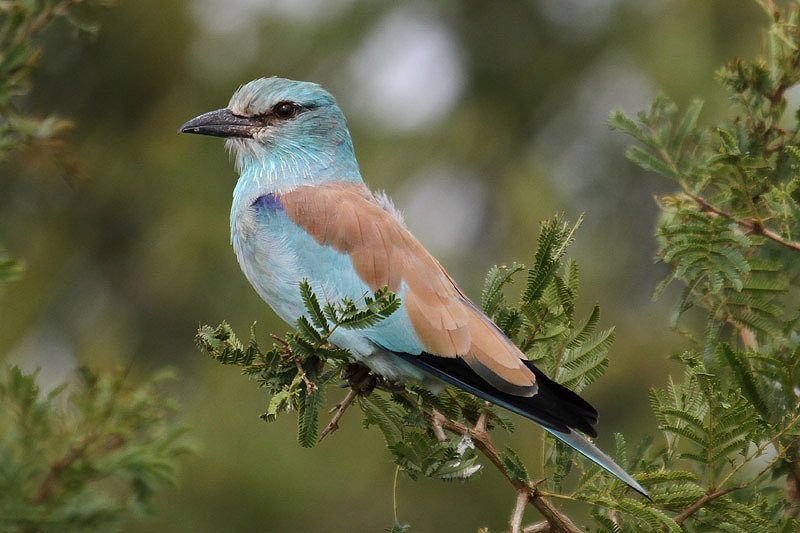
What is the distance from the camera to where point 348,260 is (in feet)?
13.1

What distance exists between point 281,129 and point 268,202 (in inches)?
23.6

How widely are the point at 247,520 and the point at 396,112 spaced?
3883mm

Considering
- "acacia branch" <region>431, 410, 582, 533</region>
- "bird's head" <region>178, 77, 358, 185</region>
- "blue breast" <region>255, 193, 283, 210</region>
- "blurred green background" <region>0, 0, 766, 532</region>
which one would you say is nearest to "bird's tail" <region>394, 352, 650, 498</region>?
"acacia branch" <region>431, 410, 582, 533</region>

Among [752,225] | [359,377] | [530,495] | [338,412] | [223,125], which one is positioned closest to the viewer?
[530,495]

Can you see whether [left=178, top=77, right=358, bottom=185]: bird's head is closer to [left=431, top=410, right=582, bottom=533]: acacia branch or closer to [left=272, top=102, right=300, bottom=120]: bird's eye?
[left=272, top=102, right=300, bottom=120]: bird's eye

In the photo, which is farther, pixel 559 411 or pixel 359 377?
pixel 359 377

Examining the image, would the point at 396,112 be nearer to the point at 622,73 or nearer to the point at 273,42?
the point at 273,42

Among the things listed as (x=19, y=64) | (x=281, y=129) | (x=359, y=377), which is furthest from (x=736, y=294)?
(x=19, y=64)

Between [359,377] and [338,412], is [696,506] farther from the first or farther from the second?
[359,377]

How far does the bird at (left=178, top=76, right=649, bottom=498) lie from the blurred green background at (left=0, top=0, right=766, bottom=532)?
3.23m

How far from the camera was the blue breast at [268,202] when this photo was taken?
423cm

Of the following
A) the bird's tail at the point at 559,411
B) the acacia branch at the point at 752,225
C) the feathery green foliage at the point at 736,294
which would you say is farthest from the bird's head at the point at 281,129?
the acacia branch at the point at 752,225

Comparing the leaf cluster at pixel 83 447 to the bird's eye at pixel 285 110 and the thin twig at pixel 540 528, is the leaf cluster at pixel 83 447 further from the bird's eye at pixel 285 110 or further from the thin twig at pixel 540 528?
the bird's eye at pixel 285 110

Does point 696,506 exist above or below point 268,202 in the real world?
below
